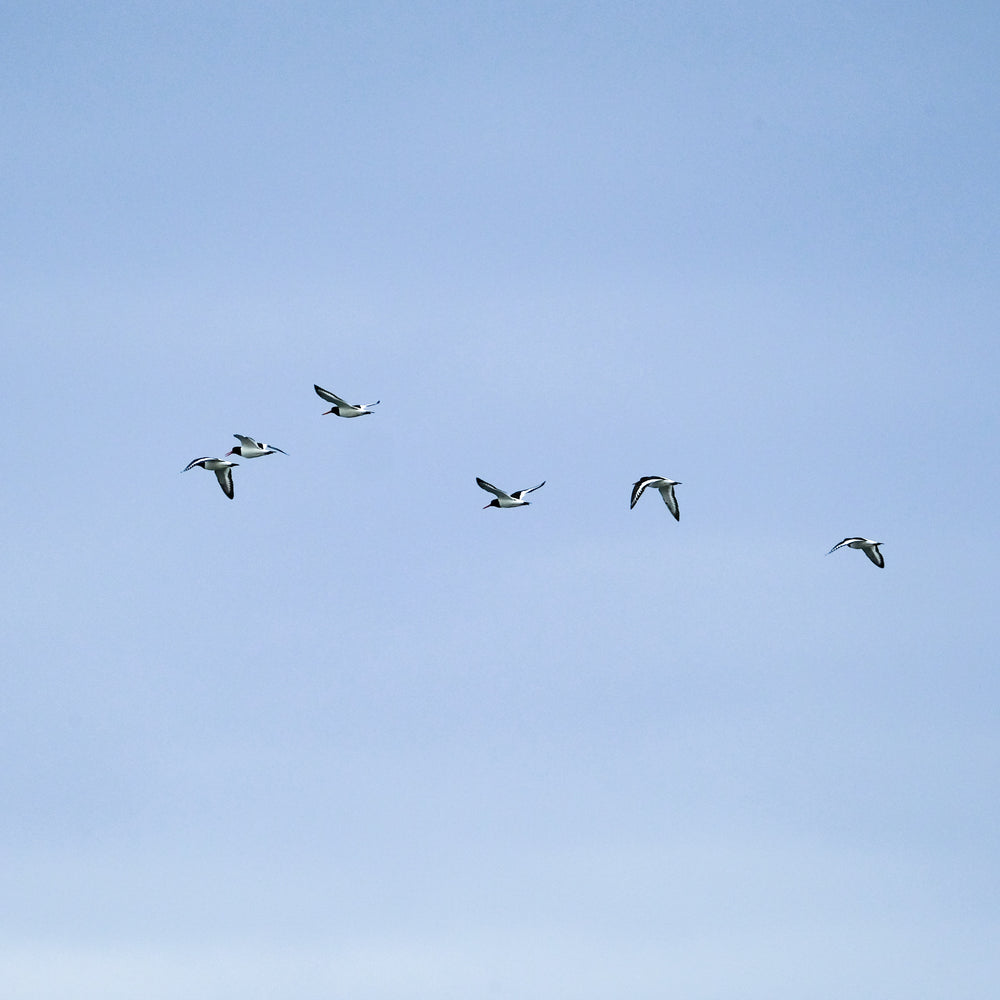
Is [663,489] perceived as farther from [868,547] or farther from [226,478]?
[226,478]

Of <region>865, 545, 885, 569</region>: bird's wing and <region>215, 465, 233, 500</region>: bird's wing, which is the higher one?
<region>215, 465, 233, 500</region>: bird's wing

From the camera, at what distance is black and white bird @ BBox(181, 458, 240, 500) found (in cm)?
10669

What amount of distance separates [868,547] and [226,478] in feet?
113

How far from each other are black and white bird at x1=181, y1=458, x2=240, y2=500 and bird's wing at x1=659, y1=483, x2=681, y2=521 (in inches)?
889

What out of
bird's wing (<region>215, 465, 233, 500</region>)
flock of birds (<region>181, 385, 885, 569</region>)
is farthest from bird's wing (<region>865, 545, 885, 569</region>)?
bird's wing (<region>215, 465, 233, 500</region>)

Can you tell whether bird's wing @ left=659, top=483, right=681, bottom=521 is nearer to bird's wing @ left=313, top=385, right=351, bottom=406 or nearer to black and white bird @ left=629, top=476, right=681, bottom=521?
black and white bird @ left=629, top=476, right=681, bottom=521

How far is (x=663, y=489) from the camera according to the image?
4092 inches

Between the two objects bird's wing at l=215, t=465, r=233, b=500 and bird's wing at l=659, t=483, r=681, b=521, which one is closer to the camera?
bird's wing at l=659, t=483, r=681, b=521

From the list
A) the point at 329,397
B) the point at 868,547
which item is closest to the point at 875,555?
the point at 868,547

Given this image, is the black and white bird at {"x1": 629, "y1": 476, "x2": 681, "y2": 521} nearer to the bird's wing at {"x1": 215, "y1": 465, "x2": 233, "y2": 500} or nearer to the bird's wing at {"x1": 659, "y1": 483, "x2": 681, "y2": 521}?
the bird's wing at {"x1": 659, "y1": 483, "x2": 681, "y2": 521}

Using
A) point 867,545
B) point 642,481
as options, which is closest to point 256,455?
point 642,481

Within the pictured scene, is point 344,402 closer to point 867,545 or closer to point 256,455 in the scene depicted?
point 256,455

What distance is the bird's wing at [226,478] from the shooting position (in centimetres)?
10844

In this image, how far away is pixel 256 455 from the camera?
4040 inches
